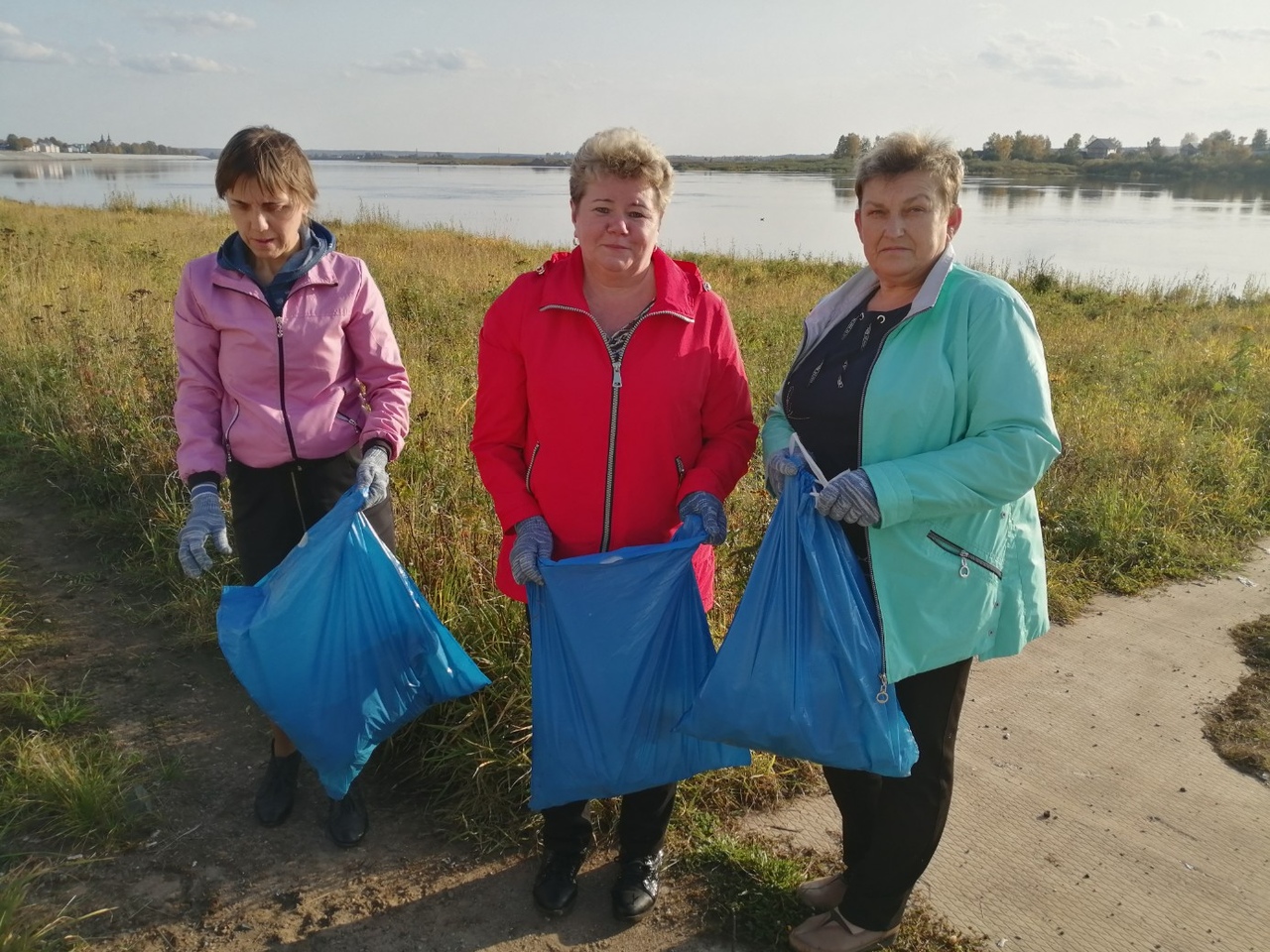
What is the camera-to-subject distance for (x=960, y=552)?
1703 mm

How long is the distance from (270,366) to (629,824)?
146 cm

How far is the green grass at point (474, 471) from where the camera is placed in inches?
102

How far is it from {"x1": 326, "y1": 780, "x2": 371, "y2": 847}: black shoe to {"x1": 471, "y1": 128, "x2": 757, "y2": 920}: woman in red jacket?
2.93 ft

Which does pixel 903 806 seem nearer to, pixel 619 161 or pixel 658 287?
pixel 658 287

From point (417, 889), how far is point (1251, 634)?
11.3ft

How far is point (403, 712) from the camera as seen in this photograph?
2230mm

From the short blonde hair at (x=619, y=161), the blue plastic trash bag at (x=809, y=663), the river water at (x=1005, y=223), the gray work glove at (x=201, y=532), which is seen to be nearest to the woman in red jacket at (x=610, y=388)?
the short blonde hair at (x=619, y=161)

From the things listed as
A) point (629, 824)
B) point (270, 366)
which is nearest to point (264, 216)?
point (270, 366)

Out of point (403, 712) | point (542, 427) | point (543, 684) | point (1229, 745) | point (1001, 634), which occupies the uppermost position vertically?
point (542, 427)

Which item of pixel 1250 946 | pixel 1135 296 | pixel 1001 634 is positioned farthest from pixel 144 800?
pixel 1135 296

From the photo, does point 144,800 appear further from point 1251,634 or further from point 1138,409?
point 1138,409

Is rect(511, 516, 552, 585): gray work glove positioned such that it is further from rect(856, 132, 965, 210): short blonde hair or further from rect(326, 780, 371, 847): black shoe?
rect(856, 132, 965, 210): short blonde hair

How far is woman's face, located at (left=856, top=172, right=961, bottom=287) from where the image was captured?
168 centimetres

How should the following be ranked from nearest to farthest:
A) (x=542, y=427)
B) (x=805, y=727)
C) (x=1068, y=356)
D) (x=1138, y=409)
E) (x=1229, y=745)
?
(x=805, y=727)
(x=542, y=427)
(x=1229, y=745)
(x=1138, y=409)
(x=1068, y=356)
